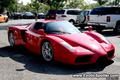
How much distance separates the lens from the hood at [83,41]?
803 centimetres

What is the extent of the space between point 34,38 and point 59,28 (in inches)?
33.4

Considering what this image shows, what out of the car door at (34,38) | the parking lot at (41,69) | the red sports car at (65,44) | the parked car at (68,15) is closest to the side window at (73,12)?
the parked car at (68,15)

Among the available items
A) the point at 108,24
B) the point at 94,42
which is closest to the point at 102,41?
the point at 94,42

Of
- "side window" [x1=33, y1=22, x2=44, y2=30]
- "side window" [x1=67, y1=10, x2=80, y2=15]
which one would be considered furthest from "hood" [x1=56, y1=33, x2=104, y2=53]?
"side window" [x1=67, y1=10, x2=80, y2=15]

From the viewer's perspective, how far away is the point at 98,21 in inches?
732

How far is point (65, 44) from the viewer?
802cm

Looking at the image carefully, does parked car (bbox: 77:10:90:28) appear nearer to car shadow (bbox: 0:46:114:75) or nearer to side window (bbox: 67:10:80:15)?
side window (bbox: 67:10:80:15)

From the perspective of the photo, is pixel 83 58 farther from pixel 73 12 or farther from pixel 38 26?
pixel 73 12

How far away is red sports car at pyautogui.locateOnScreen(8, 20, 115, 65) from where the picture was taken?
7812 millimetres

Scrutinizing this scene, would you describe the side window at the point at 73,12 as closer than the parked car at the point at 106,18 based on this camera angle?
No

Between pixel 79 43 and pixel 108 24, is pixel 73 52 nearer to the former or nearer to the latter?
pixel 79 43

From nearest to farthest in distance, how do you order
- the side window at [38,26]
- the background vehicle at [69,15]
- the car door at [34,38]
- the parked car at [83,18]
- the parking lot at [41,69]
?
1. the parking lot at [41,69]
2. the car door at [34,38]
3. the side window at [38,26]
4. the parked car at [83,18]
5. the background vehicle at [69,15]

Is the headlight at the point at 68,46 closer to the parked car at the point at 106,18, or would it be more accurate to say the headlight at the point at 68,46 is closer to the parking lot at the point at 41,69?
the parking lot at the point at 41,69

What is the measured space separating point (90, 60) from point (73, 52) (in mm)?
507
